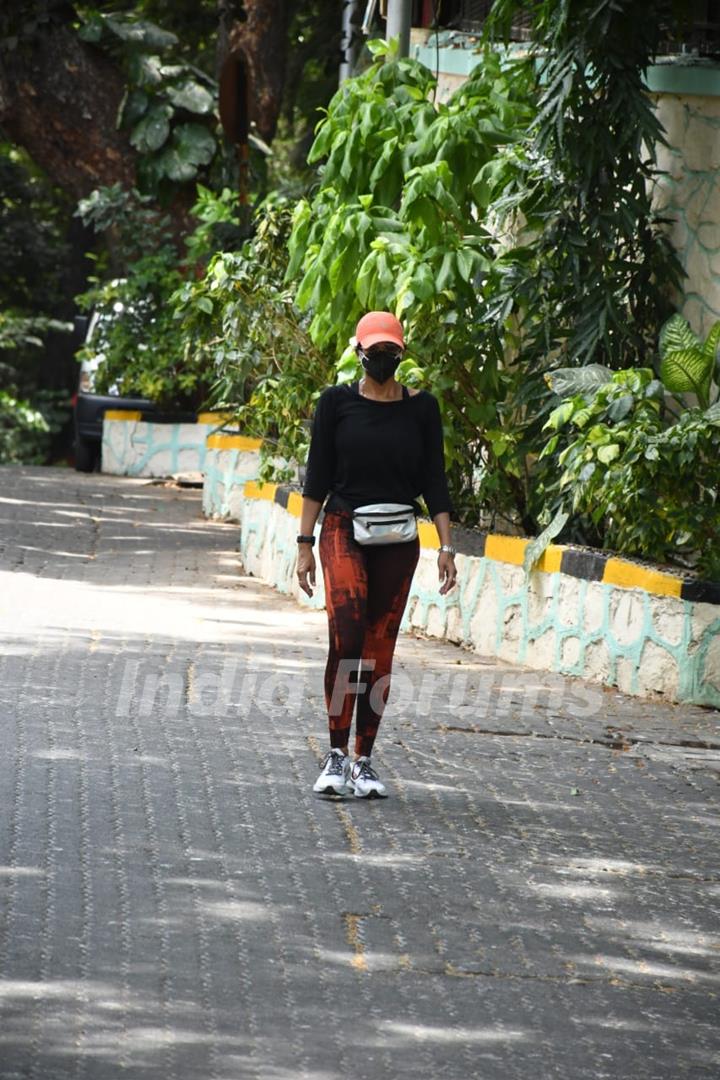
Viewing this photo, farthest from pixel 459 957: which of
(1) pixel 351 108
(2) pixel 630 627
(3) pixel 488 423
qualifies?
(1) pixel 351 108

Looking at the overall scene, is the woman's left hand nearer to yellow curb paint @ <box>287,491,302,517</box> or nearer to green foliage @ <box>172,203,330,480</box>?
yellow curb paint @ <box>287,491,302,517</box>

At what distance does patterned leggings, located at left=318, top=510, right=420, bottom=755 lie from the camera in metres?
7.16

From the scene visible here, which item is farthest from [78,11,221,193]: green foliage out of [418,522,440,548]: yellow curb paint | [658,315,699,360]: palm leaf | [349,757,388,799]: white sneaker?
[349,757,388,799]: white sneaker

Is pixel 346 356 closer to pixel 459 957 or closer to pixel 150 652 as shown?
pixel 150 652

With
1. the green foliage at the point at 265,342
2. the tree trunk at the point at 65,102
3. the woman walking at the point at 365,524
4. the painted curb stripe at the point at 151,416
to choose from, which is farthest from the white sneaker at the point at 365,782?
the tree trunk at the point at 65,102

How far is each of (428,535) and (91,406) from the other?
11.6m

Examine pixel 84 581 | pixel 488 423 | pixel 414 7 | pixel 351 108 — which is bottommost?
pixel 84 581

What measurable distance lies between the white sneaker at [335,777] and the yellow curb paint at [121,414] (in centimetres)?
1460

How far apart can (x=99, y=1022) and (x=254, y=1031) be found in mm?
388

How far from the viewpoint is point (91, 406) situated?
72.8 ft

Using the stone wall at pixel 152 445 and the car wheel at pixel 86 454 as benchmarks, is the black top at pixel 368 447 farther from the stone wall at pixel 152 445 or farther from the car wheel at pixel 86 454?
the car wheel at pixel 86 454

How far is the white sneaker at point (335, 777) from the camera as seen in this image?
718 cm

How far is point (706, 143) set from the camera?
10578 millimetres

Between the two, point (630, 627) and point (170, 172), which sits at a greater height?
point (170, 172)
